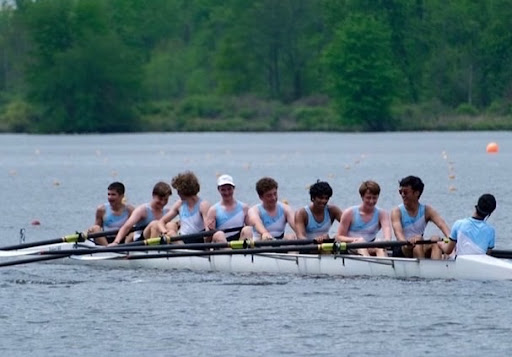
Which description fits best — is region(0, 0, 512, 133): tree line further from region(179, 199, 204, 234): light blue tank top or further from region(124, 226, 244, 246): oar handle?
region(124, 226, 244, 246): oar handle

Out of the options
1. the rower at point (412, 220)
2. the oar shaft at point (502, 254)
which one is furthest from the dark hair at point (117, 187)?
the oar shaft at point (502, 254)

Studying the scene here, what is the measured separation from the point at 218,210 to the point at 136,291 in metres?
1.59

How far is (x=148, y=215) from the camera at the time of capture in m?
20.2

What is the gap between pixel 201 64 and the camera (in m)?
109

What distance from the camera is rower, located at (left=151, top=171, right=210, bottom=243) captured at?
19.5 meters

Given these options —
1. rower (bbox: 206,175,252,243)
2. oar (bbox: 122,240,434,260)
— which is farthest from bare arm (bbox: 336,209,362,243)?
rower (bbox: 206,175,252,243)

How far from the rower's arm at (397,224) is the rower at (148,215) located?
3.17m

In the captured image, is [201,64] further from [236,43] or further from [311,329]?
[311,329]

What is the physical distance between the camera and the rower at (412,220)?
59.2 ft

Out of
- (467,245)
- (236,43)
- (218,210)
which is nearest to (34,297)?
(218,210)

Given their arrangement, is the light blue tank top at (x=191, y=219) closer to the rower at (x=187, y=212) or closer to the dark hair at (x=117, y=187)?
the rower at (x=187, y=212)

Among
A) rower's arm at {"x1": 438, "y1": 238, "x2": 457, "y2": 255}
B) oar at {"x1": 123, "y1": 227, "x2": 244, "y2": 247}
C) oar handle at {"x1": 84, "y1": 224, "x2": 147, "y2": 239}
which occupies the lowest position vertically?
rower's arm at {"x1": 438, "y1": 238, "x2": 457, "y2": 255}

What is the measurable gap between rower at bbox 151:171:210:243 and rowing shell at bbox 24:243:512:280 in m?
0.36

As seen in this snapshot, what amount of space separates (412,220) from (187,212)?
3051 millimetres
